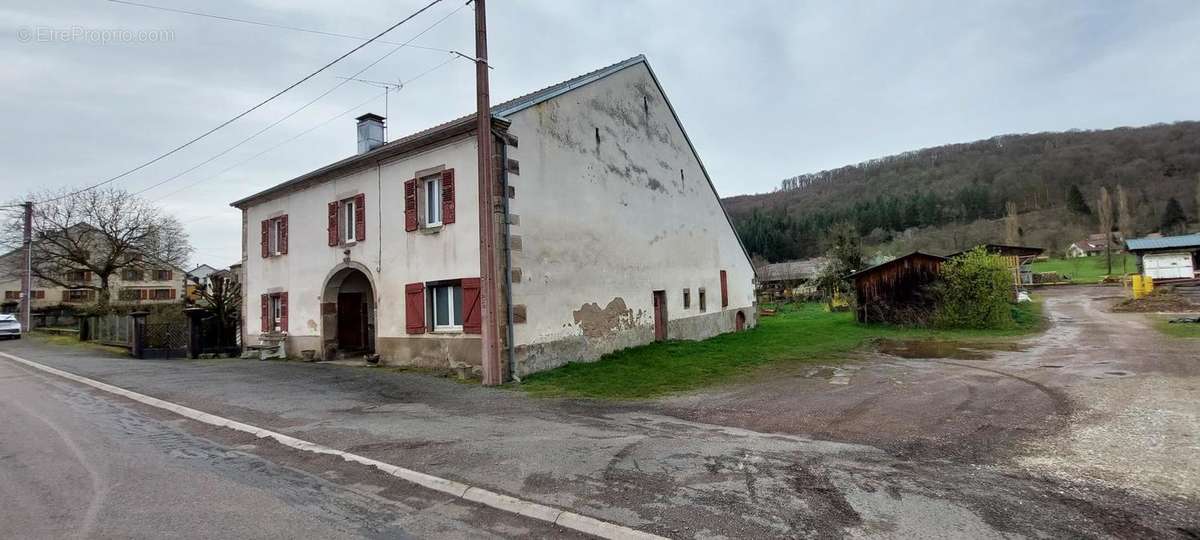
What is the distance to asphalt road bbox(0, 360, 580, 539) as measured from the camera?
3871mm

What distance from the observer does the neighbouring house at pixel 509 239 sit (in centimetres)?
1212

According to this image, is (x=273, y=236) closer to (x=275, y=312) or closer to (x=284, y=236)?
(x=284, y=236)

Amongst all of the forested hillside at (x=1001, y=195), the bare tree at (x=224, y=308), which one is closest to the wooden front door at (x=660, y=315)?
the bare tree at (x=224, y=308)

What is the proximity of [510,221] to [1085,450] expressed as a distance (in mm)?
9650

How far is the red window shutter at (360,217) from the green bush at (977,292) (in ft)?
67.6

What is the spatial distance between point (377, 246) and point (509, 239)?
4656 millimetres

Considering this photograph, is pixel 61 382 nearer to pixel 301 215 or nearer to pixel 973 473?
pixel 301 215

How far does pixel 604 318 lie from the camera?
1455 centimetres

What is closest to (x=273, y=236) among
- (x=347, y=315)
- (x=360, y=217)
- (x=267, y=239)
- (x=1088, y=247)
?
(x=267, y=239)

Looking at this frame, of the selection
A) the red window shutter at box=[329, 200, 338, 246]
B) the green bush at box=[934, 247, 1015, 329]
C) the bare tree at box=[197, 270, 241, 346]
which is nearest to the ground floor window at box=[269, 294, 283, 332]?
the bare tree at box=[197, 270, 241, 346]

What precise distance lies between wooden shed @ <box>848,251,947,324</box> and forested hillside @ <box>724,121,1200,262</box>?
135 feet

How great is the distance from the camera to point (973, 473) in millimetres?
4801

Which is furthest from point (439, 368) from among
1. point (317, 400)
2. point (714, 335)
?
point (714, 335)

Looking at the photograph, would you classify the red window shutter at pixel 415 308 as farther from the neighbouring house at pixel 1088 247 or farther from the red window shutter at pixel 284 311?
the neighbouring house at pixel 1088 247
